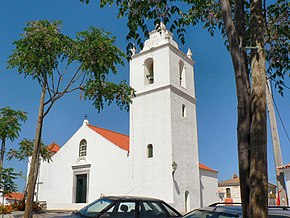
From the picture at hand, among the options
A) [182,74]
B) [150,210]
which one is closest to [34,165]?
[150,210]

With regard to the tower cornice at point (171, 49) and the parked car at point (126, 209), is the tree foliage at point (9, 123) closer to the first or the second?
the parked car at point (126, 209)

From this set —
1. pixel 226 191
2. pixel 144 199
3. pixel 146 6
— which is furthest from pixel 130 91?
pixel 226 191

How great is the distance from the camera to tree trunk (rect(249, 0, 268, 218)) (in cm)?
310

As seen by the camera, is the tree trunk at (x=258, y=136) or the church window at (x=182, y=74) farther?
the church window at (x=182, y=74)

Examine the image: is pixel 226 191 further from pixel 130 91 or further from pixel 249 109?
pixel 249 109

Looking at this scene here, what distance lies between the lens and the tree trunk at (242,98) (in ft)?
10.8

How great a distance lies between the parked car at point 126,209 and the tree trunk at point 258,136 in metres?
5.53

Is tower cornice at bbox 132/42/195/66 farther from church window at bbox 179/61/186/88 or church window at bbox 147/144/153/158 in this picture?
church window at bbox 147/144/153/158

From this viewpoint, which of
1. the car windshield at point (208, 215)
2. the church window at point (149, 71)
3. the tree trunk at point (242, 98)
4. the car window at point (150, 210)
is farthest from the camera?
the church window at point (149, 71)

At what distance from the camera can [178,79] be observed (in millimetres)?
23938

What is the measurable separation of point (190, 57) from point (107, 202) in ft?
66.1

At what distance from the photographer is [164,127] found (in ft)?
71.7

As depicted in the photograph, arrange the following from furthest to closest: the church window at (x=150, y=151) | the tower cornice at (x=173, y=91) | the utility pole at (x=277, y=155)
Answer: the tower cornice at (x=173, y=91)
the church window at (x=150, y=151)
the utility pole at (x=277, y=155)

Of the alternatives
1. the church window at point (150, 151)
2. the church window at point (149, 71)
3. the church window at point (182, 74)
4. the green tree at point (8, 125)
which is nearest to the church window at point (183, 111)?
the church window at point (182, 74)
